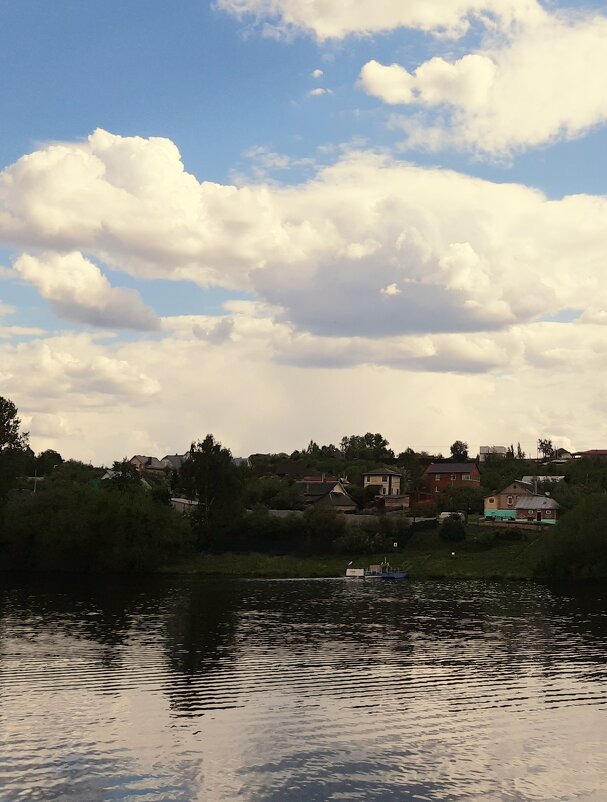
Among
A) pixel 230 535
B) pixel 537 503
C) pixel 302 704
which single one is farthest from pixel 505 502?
pixel 302 704

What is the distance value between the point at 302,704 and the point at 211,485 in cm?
8810

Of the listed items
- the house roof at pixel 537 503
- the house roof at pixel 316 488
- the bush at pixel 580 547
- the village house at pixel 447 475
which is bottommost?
the bush at pixel 580 547

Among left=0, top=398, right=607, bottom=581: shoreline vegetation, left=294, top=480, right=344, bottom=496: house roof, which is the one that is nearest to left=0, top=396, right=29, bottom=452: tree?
left=0, top=398, right=607, bottom=581: shoreline vegetation

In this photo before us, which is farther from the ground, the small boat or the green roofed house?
the green roofed house

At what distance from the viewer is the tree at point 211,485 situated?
123 metres

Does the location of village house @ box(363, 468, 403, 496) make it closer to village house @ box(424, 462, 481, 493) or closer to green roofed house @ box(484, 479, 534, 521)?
village house @ box(424, 462, 481, 493)

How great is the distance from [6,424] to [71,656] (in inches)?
2994

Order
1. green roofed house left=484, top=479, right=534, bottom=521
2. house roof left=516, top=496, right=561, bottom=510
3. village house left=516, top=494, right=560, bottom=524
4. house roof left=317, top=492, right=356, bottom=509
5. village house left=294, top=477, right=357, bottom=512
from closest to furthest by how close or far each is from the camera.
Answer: village house left=516, top=494, right=560, bottom=524 → house roof left=516, top=496, right=561, bottom=510 → green roofed house left=484, top=479, right=534, bottom=521 → house roof left=317, top=492, right=356, bottom=509 → village house left=294, top=477, right=357, bottom=512

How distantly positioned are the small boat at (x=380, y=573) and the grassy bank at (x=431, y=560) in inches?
105

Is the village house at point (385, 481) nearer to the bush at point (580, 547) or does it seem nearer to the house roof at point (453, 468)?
the house roof at point (453, 468)

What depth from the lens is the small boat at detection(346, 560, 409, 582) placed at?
328 feet

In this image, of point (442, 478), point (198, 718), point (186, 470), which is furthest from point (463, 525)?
point (198, 718)

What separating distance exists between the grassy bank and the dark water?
100 feet

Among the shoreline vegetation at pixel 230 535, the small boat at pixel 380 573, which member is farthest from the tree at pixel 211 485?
the small boat at pixel 380 573
